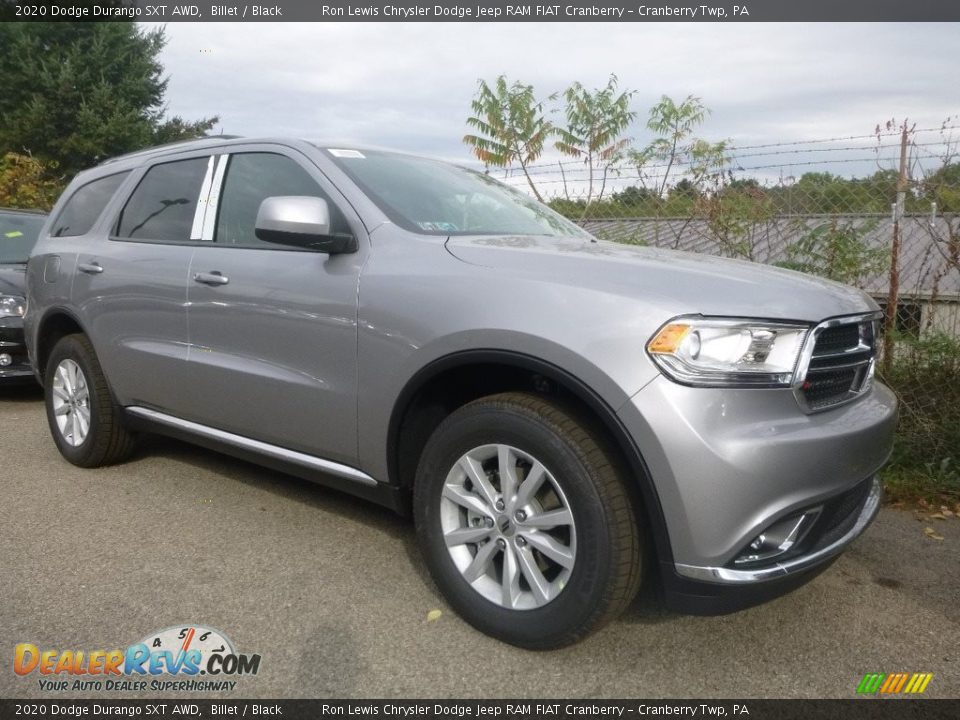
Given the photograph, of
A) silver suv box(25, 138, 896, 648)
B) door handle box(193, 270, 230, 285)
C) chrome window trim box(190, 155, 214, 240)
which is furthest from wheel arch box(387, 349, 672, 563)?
chrome window trim box(190, 155, 214, 240)

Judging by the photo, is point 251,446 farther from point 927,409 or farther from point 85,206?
point 927,409

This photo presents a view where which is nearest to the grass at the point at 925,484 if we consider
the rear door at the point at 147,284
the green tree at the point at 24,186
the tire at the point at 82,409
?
the rear door at the point at 147,284

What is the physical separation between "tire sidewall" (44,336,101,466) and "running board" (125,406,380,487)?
29 centimetres

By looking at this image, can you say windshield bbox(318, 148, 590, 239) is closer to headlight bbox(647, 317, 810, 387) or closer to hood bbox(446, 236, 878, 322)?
hood bbox(446, 236, 878, 322)

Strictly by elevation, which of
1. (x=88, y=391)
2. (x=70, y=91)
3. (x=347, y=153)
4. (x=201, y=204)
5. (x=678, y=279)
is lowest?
(x=88, y=391)

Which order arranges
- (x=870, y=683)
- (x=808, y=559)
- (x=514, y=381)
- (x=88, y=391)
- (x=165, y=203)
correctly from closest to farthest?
(x=808, y=559) < (x=870, y=683) < (x=514, y=381) < (x=165, y=203) < (x=88, y=391)

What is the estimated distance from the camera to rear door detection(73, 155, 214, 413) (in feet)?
12.5

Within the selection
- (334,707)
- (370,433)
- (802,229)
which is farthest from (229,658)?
(802,229)

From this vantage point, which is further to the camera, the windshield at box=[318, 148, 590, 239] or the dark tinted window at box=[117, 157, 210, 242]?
the dark tinted window at box=[117, 157, 210, 242]

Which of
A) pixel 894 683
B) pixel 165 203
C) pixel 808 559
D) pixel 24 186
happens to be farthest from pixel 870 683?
pixel 24 186

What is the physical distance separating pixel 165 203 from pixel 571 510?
2912 millimetres

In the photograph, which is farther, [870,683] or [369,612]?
[369,612]

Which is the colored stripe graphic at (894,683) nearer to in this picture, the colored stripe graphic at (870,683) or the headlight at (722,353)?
the colored stripe graphic at (870,683)

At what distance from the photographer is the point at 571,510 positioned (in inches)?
94.0
